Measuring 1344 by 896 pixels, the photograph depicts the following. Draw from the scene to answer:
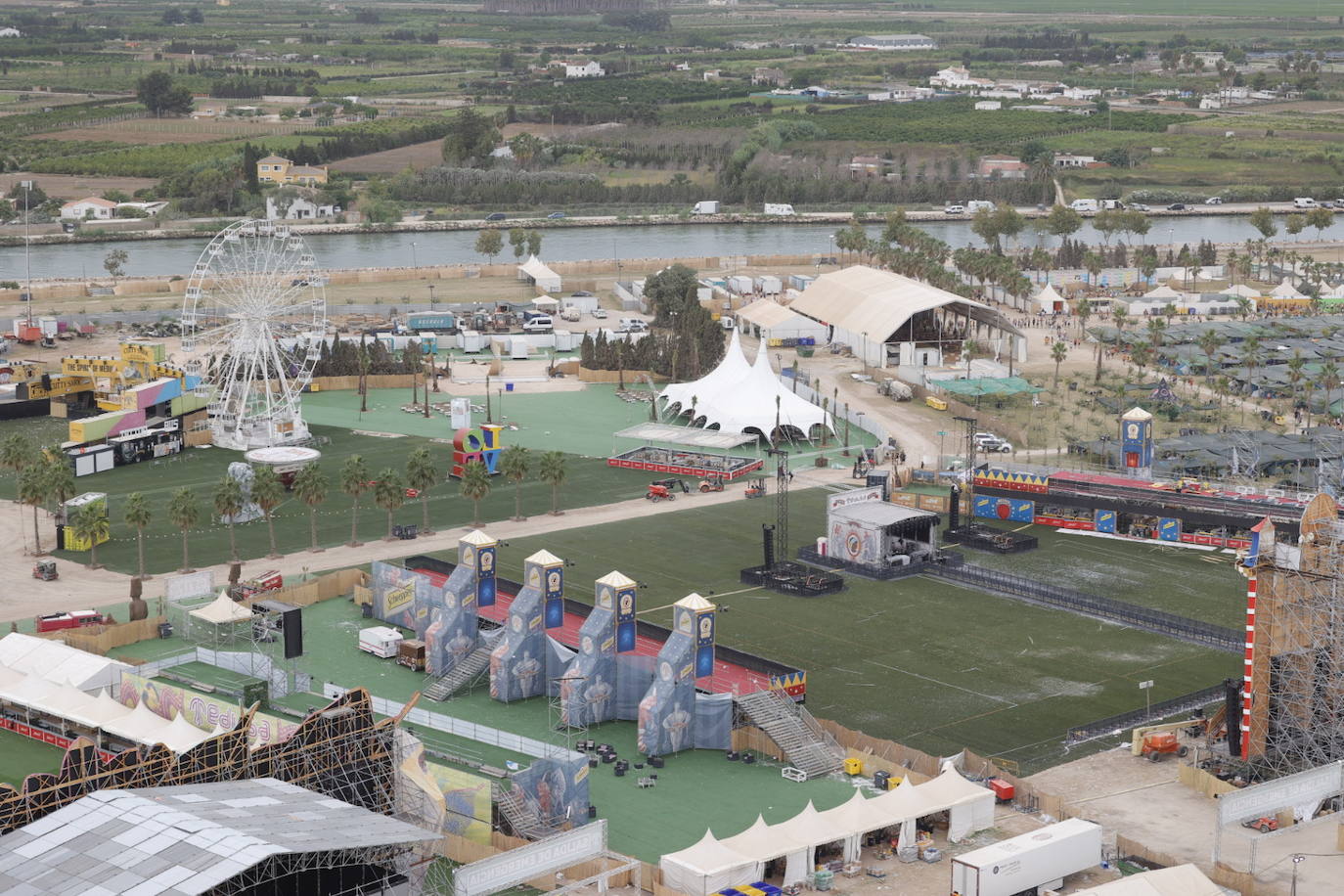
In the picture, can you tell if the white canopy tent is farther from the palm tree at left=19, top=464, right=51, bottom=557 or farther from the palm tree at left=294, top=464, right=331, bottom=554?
the palm tree at left=19, top=464, right=51, bottom=557

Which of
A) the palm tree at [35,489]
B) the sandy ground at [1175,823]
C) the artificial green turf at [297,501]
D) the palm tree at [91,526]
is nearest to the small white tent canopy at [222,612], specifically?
the artificial green turf at [297,501]

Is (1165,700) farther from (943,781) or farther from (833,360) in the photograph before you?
(833,360)

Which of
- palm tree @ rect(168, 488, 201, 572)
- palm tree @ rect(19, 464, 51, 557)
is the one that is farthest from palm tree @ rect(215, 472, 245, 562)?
palm tree @ rect(19, 464, 51, 557)

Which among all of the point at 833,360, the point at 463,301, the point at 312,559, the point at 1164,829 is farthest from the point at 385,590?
the point at 463,301

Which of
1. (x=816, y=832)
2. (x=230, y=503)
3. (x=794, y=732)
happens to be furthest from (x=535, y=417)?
(x=816, y=832)

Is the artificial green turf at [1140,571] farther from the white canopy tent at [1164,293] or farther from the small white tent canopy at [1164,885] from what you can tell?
the white canopy tent at [1164,293]

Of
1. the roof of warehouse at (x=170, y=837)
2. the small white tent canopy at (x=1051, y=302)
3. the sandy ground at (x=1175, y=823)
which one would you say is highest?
the roof of warehouse at (x=170, y=837)

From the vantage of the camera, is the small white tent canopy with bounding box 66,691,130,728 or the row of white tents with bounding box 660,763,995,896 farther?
the small white tent canopy with bounding box 66,691,130,728

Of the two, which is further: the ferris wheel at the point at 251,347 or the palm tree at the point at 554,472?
the ferris wheel at the point at 251,347
